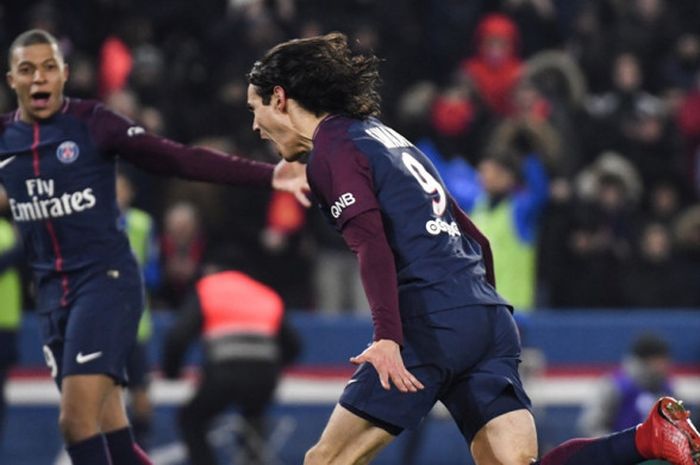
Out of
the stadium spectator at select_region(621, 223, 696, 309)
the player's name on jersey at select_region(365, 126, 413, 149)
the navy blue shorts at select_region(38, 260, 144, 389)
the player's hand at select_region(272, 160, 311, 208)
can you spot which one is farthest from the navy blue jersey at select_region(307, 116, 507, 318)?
the stadium spectator at select_region(621, 223, 696, 309)

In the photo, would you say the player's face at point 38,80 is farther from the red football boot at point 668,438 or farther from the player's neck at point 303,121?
the red football boot at point 668,438

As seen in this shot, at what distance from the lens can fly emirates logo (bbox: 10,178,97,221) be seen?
22.0 feet

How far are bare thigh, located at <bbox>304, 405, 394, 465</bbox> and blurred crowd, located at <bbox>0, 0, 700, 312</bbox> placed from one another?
533 centimetres

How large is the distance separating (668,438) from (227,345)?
5421 millimetres

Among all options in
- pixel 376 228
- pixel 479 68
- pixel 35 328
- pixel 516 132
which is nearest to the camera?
pixel 376 228

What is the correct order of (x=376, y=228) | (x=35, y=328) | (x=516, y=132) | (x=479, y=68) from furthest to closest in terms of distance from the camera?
(x=479, y=68) < (x=516, y=132) < (x=35, y=328) < (x=376, y=228)

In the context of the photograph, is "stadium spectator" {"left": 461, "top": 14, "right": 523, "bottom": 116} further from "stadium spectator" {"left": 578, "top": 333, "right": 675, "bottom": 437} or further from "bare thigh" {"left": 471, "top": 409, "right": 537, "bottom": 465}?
"bare thigh" {"left": 471, "top": 409, "right": 537, "bottom": 465}

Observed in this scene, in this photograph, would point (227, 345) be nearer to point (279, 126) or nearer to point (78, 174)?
point (78, 174)

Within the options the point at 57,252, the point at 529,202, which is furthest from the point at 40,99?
the point at 529,202

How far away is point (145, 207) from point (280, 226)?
3.57 feet

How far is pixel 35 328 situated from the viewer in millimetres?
11641

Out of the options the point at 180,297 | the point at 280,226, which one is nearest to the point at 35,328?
the point at 180,297

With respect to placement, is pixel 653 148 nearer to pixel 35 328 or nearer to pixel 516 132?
pixel 516 132

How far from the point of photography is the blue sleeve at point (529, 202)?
11.0 meters
